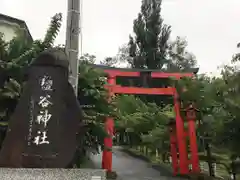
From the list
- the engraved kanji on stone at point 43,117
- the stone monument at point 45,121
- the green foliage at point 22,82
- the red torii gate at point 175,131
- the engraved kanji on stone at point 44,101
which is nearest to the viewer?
the stone monument at point 45,121

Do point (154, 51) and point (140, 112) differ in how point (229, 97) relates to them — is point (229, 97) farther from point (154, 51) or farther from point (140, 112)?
point (154, 51)

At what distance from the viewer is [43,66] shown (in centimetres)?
538

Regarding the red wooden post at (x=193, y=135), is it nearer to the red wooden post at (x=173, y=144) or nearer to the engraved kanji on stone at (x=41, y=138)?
the red wooden post at (x=173, y=144)

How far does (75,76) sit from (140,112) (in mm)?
12390

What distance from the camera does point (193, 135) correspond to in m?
12.1

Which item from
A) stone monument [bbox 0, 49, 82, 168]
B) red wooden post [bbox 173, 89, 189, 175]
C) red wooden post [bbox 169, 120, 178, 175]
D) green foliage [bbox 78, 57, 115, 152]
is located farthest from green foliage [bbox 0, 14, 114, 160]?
red wooden post [bbox 169, 120, 178, 175]

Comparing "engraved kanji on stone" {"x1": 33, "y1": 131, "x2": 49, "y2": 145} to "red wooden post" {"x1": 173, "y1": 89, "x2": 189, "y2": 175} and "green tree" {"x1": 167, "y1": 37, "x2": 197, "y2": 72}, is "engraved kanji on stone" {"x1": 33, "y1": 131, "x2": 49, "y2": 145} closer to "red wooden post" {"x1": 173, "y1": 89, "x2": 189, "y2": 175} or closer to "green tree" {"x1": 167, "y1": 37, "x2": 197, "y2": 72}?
"red wooden post" {"x1": 173, "y1": 89, "x2": 189, "y2": 175}

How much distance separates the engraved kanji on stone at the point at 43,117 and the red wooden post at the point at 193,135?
7.88 meters

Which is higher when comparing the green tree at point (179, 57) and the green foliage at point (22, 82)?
the green tree at point (179, 57)

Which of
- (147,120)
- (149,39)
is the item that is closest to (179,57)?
(149,39)

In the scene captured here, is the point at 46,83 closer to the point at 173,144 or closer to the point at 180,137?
the point at 180,137

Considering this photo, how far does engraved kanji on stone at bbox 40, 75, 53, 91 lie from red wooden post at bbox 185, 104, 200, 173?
7.75 metres

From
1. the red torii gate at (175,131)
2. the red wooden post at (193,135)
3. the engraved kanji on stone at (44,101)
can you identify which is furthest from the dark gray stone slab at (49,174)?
the red wooden post at (193,135)

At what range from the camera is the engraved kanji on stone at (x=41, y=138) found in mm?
4859
